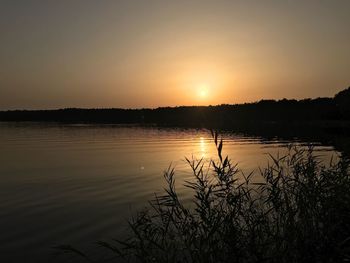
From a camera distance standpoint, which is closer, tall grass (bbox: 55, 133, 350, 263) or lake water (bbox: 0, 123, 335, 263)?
tall grass (bbox: 55, 133, 350, 263)

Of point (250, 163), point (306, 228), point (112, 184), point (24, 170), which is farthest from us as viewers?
point (250, 163)

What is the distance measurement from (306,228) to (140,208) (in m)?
11.4

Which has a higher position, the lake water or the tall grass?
the tall grass

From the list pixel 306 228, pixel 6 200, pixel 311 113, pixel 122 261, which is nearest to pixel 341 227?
pixel 306 228

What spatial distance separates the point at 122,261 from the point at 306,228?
6.12 meters

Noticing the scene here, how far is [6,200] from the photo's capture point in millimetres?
22906

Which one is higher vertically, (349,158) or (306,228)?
(349,158)

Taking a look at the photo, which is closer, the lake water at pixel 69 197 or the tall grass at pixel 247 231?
the tall grass at pixel 247 231

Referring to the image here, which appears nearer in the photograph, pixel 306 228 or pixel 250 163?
pixel 306 228

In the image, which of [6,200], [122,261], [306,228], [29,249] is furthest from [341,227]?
[6,200]

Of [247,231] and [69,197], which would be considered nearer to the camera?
[247,231]

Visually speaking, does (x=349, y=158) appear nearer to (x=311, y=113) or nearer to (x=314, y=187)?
(x=314, y=187)

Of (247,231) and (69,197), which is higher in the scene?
(247,231)

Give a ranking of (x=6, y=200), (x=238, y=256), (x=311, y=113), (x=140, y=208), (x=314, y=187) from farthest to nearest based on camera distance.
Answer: (x=311, y=113), (x=6, y=200), (x=140, y=208), (x=314, y=187), (x=238, y=256)
